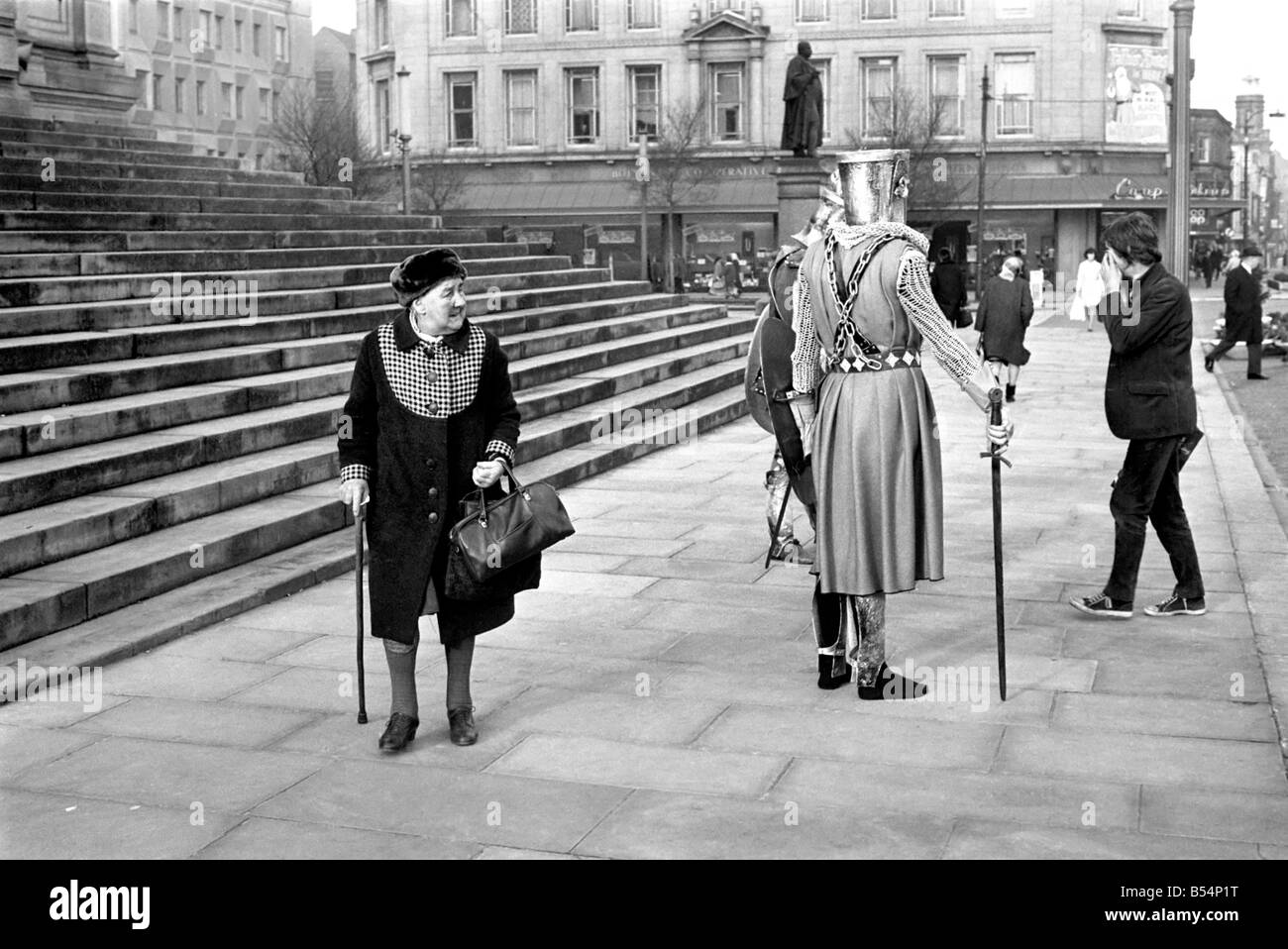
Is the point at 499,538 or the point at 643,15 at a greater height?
the point at 643,15

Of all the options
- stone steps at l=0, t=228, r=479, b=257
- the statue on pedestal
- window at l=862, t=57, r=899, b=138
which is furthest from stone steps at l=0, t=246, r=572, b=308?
window at l=862, t=57, r=899, b=138

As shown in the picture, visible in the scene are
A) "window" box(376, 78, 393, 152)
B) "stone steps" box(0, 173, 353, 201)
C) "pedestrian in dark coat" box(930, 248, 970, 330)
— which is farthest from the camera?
"window" box(376, 78, 393, 152)

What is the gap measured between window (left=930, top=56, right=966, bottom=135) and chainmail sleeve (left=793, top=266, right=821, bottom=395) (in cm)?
4838

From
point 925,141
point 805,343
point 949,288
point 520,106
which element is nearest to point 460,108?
point 520,106

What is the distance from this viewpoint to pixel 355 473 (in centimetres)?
574

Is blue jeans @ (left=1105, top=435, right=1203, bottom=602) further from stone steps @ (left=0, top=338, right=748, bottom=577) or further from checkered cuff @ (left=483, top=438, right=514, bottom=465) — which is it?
stone steps @ (left=0, top=338, right=748, bottom=577)

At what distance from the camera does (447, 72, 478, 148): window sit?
56500 millimetres

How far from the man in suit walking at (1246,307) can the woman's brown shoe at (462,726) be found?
681 inches

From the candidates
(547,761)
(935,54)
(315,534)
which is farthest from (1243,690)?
(935,54)

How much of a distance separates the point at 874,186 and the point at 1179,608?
119 inches

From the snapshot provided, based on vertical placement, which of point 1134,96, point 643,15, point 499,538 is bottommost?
point 499,538

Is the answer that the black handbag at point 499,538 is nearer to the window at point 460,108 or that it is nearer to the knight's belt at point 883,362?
the knight's belt at point 883,362

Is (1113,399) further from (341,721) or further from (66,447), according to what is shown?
(66,447)

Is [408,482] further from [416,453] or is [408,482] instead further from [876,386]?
[876,386]
